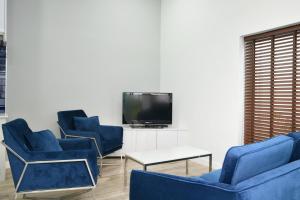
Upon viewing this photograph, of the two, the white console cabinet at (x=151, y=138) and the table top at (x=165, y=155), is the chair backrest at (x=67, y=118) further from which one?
the table top at (x=165, y=155)

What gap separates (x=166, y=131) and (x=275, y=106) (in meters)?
2.02

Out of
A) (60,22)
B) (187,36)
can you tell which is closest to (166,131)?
(187,36)

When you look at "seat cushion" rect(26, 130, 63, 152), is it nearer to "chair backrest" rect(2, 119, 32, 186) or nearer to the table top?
"chair backrest" rect(2, 119, 32, 186)

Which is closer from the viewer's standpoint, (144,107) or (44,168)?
(44,168)

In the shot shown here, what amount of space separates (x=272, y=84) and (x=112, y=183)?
8.26 feet

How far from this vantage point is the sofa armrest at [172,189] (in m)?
1.52

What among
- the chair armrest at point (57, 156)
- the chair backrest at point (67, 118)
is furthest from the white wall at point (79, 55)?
the chair armrest at point (57, 156)

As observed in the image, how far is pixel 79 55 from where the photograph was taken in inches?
196

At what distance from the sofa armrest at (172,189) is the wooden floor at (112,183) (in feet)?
4.64

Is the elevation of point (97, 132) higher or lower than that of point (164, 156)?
higher

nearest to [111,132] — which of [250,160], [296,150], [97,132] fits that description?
[97,132]

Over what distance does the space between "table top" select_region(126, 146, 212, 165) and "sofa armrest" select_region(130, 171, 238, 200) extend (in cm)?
119

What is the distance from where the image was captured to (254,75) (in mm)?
3879

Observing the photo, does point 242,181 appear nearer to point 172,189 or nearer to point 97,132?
point 172,189
